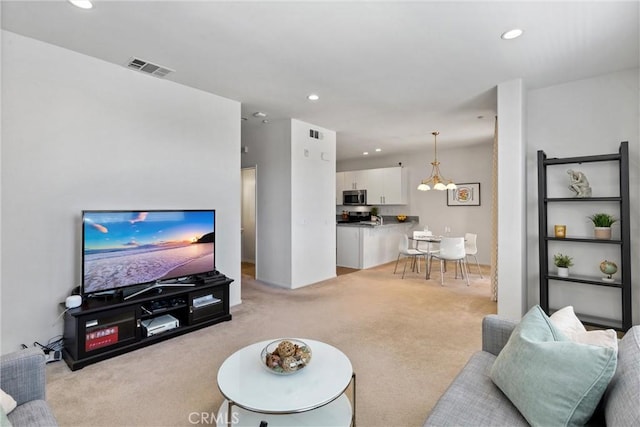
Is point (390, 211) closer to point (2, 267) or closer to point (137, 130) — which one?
point (137, 130)

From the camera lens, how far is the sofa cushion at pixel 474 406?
1.25 metres

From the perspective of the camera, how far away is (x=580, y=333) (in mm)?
1479

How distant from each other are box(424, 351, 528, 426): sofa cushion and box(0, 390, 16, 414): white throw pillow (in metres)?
1.73

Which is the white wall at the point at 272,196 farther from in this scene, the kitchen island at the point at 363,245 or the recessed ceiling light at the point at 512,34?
the recessed ceiling light at the point at 512,34

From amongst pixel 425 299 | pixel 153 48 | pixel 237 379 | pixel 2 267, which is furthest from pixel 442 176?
pixel 2 267

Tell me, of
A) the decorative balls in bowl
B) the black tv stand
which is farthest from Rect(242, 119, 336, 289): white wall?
the decorative balls in bowl

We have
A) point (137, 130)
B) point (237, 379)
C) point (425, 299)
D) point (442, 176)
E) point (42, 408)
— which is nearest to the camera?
point (42, 408)

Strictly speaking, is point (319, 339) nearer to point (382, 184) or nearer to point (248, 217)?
point (248, 217)

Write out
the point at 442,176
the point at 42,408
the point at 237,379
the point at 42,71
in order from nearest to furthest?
the point at 42,408
the point at 237,379
the point at 42,71
the point at 442,176

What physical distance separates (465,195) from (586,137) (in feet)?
12.2

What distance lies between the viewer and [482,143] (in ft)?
21.9

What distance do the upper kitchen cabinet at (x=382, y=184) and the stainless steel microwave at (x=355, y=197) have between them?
11 centimetres

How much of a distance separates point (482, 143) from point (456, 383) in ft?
20.7

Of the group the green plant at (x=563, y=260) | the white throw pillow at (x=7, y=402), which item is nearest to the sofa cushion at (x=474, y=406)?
the white throw pillow at (x=7, y=402)
